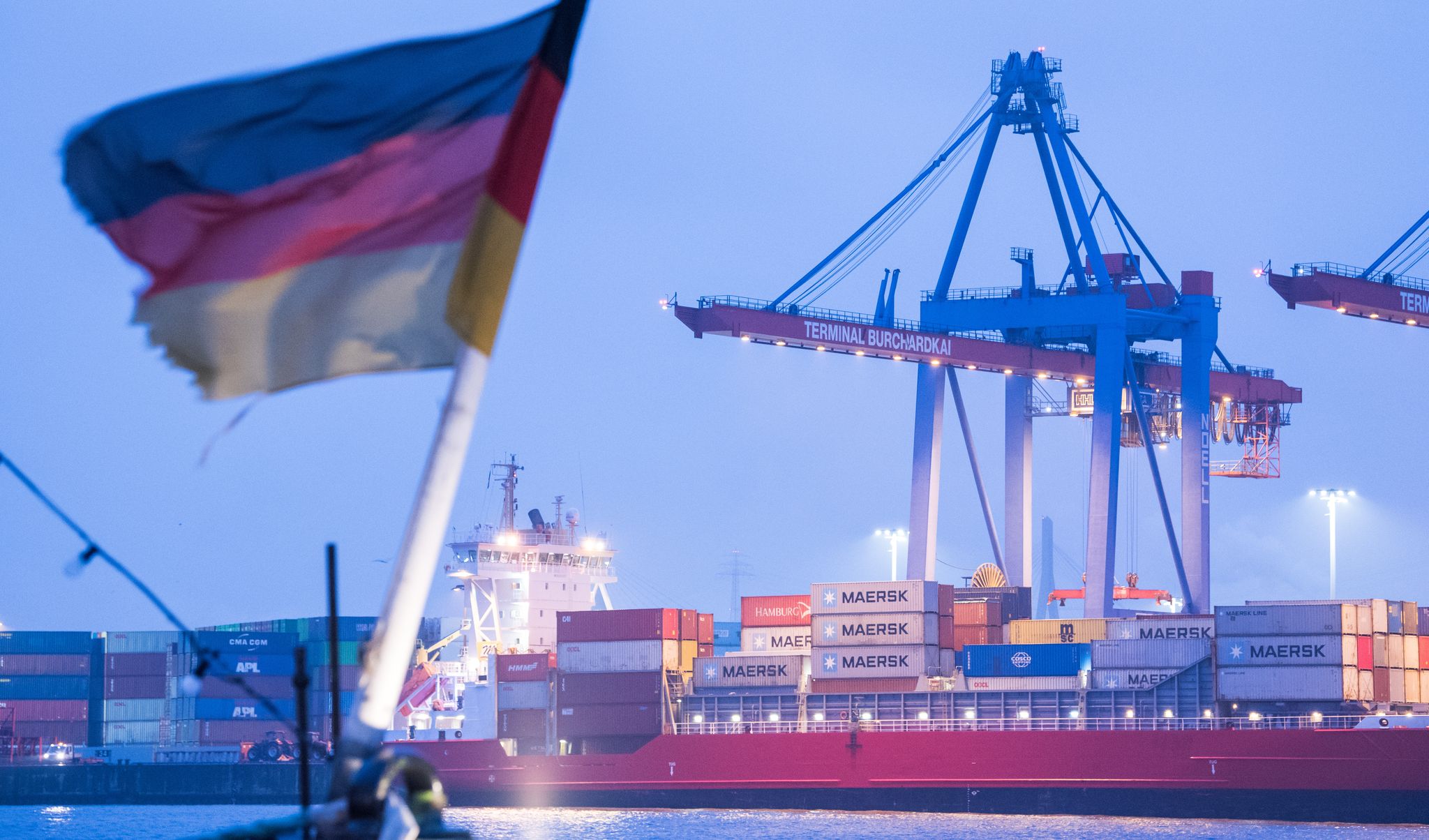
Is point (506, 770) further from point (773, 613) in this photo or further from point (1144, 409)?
point (1144, 409)

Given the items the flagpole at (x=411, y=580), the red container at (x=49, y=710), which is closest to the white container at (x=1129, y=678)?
the flagpole at (x=411, y=580)

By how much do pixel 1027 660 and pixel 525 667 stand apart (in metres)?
12.9

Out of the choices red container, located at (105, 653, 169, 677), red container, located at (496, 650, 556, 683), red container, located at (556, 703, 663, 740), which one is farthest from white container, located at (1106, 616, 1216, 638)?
red container, located at (105, 653, 169, 677)

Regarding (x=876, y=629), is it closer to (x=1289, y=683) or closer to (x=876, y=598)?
(x=876, y=598)

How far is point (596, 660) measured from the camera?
43.0 m

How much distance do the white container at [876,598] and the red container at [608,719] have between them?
16.6 feet

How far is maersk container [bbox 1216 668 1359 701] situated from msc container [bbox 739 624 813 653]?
994 cm

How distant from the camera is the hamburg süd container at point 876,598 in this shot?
39625 millimetres

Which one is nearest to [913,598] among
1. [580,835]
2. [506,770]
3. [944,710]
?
[944,710]

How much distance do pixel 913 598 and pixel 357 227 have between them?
34991 mm

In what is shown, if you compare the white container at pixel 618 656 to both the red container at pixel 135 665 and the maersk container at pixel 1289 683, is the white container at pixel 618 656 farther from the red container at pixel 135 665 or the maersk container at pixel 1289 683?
the red container at pixel 135 665

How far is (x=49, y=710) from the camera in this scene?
62.9m

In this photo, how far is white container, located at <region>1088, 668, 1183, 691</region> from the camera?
125 feet

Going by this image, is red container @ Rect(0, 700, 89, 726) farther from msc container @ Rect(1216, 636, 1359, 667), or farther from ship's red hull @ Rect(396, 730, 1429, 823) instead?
msc container @ Rect(1216, 636, 1359, 667)
